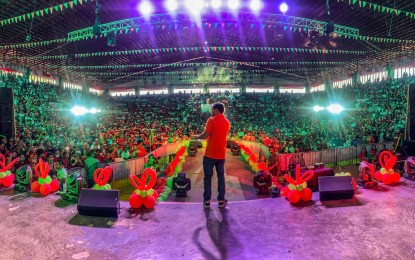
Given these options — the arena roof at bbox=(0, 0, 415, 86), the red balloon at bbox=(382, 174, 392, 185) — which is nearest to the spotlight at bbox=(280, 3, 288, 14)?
the arena roof at bbox=(0, 0, 415, 86)

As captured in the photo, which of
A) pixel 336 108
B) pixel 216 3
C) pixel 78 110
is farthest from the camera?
pixel 78 110

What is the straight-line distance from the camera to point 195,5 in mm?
11250

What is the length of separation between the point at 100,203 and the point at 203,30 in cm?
1393

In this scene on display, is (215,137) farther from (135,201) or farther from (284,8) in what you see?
(284,8)

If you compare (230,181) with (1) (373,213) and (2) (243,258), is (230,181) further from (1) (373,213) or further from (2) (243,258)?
(2) (243,258)

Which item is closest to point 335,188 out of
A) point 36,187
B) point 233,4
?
point 36,187

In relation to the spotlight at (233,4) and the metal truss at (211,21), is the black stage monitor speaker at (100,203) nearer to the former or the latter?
the spotlight at (233,4)

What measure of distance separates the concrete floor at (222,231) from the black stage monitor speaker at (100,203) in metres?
0.10

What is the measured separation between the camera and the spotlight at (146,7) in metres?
11.3

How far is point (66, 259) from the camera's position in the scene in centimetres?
274

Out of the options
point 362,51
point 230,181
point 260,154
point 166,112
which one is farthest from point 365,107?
point 166,112

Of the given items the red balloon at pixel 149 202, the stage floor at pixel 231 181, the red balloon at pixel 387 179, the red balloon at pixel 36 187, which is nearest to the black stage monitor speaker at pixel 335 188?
the red balloon at pixel 387 179

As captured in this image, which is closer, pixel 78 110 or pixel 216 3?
pixel 216 3

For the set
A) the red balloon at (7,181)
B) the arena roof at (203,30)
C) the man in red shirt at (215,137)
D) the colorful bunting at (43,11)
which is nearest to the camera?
the man in red shirt at (215,137)
